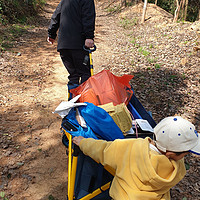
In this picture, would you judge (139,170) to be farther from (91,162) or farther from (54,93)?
(54,93)

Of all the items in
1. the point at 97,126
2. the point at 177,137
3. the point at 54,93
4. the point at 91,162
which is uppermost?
the point at 177,137

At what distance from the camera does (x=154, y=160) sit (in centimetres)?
145

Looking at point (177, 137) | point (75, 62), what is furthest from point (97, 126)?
point (75, 62)

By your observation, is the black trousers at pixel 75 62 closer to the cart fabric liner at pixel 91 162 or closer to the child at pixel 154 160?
the cart fabric liner at pixel 91 162

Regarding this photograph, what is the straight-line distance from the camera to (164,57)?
6.89 metres

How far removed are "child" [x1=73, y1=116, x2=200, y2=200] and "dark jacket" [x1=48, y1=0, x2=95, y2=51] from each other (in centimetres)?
218

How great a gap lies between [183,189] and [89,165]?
1.69 meters

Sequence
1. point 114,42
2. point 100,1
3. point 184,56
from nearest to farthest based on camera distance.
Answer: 1. point 184,56
2. point 114,42
3. point 100,1

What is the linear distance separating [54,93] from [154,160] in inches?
151

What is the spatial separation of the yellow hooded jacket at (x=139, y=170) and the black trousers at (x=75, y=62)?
206 centimetres


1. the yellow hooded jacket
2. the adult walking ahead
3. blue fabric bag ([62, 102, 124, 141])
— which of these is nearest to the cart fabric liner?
blue fabric bag ([62, 102, 124, 141])

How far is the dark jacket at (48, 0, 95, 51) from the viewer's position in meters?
3.12

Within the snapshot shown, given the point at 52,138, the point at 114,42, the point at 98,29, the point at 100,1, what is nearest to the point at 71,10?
the point at 52,138

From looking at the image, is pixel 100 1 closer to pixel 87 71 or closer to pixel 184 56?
pixel 184 56
